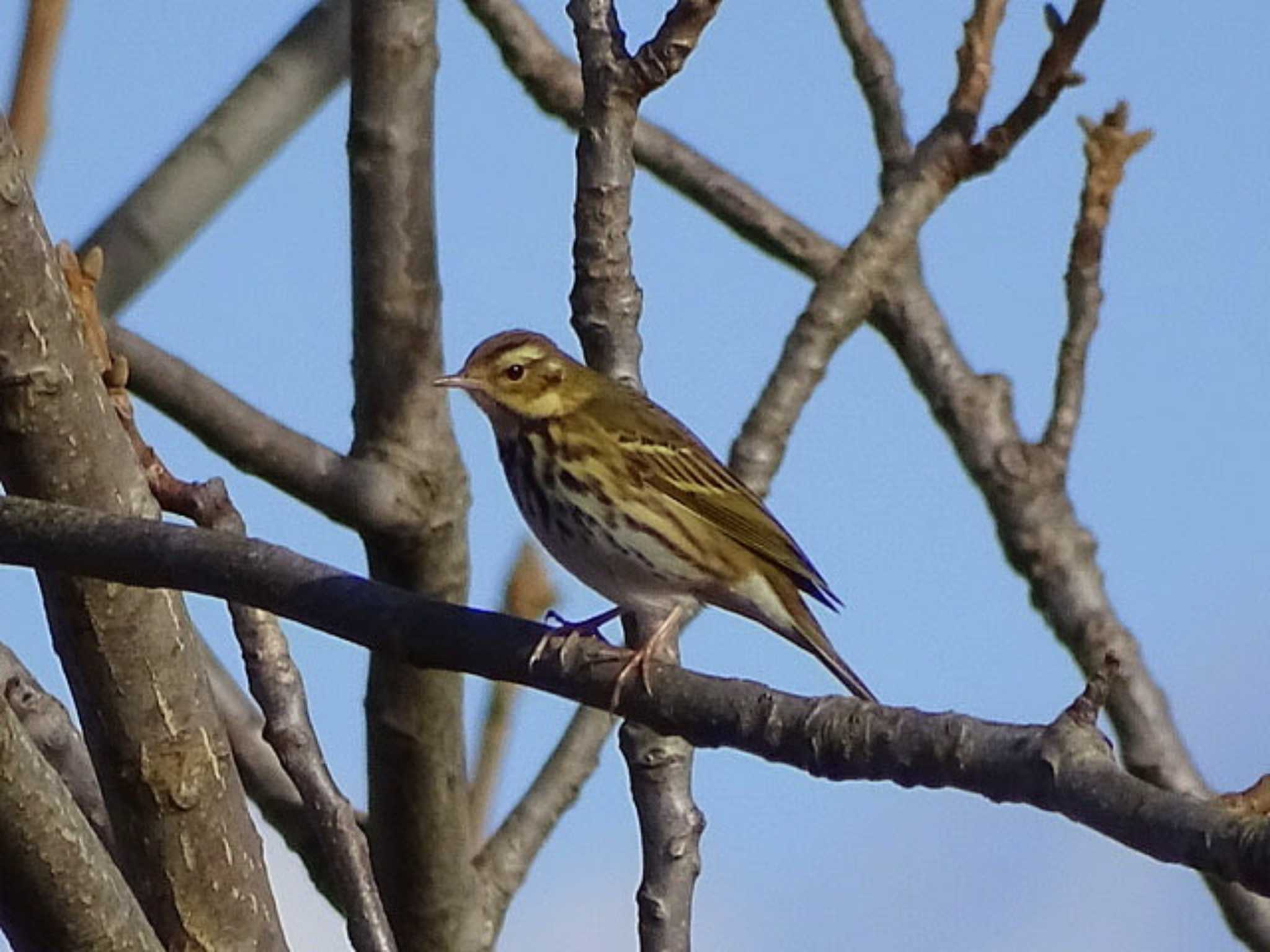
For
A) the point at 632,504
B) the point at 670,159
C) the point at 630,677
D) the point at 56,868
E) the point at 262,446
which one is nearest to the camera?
the point at 630,677

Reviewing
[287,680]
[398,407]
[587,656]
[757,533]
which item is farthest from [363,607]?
[757,533]

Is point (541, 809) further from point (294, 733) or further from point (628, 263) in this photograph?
point (628, 263)

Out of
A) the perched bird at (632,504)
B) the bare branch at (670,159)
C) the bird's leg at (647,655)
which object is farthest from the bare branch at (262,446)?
the bare branch at (670,159)

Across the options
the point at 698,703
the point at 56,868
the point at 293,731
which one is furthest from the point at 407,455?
the point at 698,703

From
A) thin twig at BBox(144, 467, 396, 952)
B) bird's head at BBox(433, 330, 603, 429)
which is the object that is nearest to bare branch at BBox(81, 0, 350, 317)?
bird's head at BBox(433, 330, 603, 429)

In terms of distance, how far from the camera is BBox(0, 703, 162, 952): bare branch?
385cm

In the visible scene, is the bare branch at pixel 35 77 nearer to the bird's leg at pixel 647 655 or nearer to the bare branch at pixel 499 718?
the bird's leg at pixel 647 655

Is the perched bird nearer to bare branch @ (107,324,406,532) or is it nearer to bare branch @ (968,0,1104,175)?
bare branch @ (107,324,406,532)

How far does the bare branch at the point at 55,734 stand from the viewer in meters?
4.95

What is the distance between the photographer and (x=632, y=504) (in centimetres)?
621

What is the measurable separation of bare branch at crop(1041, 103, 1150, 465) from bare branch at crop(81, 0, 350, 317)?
1932mm

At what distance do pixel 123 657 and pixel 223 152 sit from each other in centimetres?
238

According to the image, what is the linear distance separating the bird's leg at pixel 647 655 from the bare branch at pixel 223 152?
4.95 ft

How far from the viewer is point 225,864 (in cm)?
452
